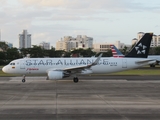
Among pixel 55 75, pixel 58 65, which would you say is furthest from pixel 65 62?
pixel 55 75

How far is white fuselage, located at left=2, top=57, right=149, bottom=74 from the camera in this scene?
3338 centimetres

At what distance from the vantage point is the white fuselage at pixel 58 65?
109 ft

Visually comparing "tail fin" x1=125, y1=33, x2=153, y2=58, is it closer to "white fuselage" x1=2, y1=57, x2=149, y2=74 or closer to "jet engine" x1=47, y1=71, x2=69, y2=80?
"white fuselage" x1=2, y1=57, x2=149, y2=74

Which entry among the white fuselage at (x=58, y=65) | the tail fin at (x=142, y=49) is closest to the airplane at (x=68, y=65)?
the white fuselage at (x=58, y=65)

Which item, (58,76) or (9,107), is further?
(58,76)

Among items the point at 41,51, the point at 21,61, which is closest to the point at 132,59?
the point at 21,61

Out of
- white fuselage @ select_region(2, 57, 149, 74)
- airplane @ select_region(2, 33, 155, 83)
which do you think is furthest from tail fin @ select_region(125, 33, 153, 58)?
white fuselage @ select_region(2, 57, 149, 74)

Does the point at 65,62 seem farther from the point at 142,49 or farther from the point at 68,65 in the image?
the point at 142,49

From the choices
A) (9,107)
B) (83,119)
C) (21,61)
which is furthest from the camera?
(21,61)

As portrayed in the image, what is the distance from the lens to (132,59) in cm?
3503

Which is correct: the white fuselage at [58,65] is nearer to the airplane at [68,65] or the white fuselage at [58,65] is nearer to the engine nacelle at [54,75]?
the airplane at [68,65]

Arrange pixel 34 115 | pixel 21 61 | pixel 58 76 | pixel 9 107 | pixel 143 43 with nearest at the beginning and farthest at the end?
pixel 34 115 → pixel 9 107 → pixel 58 76 → pixel 21 61 → pixel 143 43

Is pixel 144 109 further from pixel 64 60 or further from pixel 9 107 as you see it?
pixel 64 60

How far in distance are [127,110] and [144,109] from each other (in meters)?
0.95
